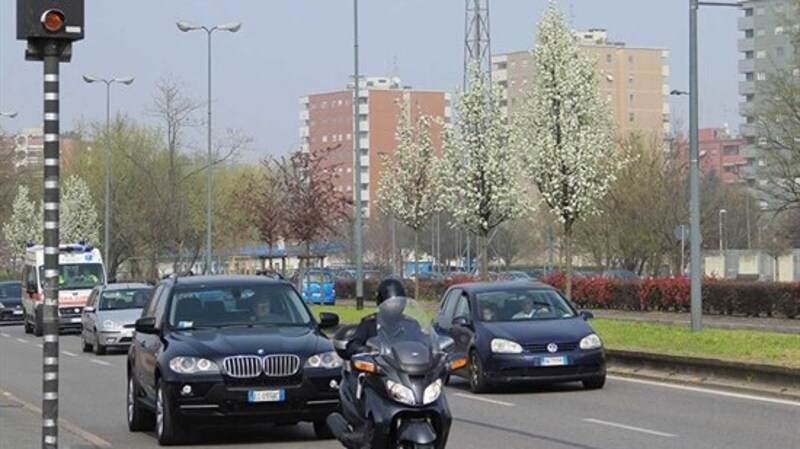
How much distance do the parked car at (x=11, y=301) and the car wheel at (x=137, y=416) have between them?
42.5 m

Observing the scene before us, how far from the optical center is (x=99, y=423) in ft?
60.6

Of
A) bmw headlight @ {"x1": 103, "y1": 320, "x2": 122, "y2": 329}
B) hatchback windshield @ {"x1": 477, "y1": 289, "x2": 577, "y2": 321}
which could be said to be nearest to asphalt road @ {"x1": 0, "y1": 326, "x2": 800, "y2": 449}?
hatchback windshield @ {"x1": 477, "y1": 289, "x2": 577, "y2": 321}

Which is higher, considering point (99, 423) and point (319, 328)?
point (319, 328)

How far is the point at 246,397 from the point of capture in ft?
49.4

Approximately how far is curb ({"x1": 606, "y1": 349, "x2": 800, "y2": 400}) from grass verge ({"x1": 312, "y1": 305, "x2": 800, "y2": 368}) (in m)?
0.20

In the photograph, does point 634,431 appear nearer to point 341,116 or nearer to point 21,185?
point 21,185

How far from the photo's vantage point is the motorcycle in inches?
404

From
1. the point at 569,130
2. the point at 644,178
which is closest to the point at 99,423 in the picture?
the point at 569,130

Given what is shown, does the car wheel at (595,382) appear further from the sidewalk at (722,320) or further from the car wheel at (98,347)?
the car wheel at (98,347)

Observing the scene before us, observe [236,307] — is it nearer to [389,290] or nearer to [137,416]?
[137,416]

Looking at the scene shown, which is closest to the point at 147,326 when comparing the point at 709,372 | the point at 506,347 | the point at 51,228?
the point at 51,228

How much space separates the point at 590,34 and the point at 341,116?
29.1m

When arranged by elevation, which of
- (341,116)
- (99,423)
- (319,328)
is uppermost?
(341,116)

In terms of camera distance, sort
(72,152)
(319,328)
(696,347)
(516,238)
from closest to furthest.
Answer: (319,328), (696,347), (72,152), (516,238)
